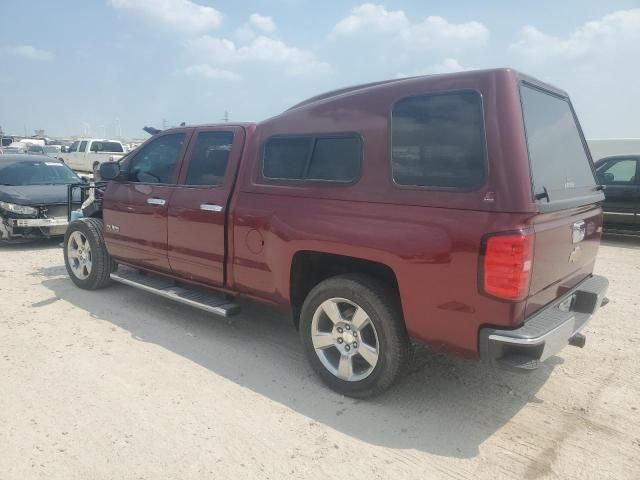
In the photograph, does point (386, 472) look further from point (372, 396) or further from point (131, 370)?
point (131, 370)

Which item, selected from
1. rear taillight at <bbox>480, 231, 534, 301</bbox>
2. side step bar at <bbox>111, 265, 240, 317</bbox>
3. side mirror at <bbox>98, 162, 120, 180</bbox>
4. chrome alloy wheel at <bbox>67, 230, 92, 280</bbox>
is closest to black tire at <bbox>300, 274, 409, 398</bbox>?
rear taillight at <bbox>480, 231, 534, 301</bbox>

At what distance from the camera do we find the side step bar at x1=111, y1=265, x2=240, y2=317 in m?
4.16

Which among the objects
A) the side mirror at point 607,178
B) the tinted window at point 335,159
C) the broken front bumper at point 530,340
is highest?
the tinted window at point 335,159

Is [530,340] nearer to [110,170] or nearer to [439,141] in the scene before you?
[439,141]

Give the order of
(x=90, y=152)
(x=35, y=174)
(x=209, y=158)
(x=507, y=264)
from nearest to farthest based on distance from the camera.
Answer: (x=507, y=264) → (x=209, y=158) → (x=35, y=174) → (x=90, y=152)

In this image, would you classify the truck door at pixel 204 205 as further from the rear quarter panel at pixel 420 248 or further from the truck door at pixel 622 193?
the truck door at pixel 622 193

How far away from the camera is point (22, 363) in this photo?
381cm

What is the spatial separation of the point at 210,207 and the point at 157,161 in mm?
1180

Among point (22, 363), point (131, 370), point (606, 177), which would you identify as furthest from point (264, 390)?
point (606, 177)

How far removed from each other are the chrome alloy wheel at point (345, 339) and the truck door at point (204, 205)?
1153 millimetres

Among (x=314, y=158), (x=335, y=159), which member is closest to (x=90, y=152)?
(x=314, y=158)

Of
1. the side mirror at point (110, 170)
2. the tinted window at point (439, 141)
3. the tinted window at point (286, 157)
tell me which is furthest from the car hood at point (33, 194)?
the tinted window at point (439, 141)

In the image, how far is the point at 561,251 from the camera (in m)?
3.02

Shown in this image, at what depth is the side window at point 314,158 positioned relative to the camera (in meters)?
3.32
